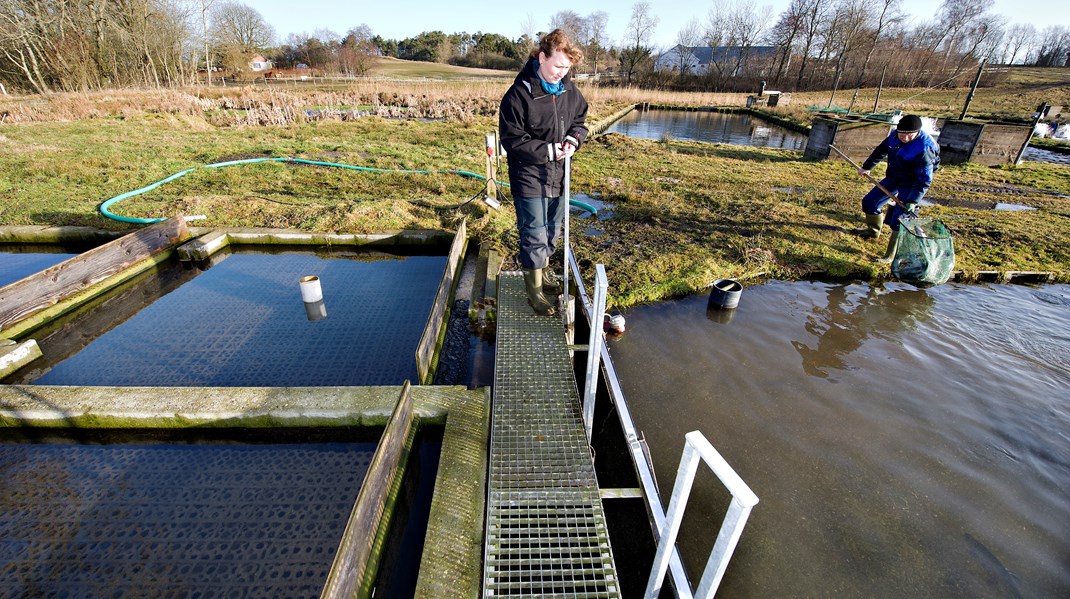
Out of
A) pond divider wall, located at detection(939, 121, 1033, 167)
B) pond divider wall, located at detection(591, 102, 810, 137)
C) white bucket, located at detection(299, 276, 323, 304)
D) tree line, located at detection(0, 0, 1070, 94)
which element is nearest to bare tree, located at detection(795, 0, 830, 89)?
tree line, located at detection(0, 0, 1070, 94)

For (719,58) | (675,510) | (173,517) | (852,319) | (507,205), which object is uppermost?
(719,58)

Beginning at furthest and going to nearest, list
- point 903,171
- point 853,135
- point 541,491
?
point 853,135
point 903,171
point 541,491

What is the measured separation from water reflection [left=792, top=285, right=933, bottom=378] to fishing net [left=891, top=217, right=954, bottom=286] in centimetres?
25

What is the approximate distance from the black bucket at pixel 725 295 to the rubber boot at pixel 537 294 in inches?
78.6

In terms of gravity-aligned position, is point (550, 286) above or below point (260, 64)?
below

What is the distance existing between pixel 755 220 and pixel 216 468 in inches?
307

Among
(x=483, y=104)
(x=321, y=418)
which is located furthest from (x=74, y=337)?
(x=483, y=104)

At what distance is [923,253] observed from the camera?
520cm

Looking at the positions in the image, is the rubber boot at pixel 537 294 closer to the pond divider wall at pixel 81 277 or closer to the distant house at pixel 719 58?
the pond divider wall at pixel 81 277

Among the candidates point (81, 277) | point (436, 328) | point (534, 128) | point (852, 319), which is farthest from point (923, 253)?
point (81, 277)

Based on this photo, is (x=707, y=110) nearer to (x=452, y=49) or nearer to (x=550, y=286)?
(x=550, y=286)

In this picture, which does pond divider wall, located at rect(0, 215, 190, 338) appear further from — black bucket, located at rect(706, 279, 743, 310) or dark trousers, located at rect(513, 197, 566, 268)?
black bucket, located at rect(706, 279, 743, 310)

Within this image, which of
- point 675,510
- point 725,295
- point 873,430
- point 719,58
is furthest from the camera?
point 719,58

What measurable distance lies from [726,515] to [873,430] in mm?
2796
